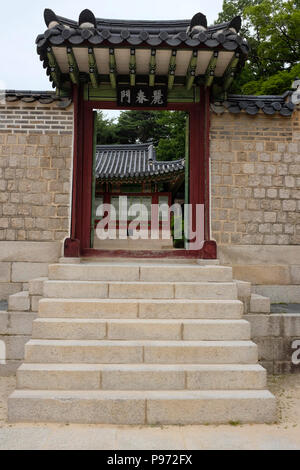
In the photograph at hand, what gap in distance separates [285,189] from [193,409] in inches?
191

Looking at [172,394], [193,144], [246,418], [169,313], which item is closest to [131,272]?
[169,313]

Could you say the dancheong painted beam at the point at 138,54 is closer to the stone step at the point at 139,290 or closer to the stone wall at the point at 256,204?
the stone wall at the point at 256,204

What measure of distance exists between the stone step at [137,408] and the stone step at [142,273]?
181 centimetres

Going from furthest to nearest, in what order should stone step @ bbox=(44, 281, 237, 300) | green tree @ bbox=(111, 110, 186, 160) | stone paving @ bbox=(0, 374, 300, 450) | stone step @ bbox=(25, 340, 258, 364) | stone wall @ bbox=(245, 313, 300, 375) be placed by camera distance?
green tree @ bbox=(111, 110, 186, 160)
stone wall @ bbox=(245, 313, 300, 375)
stone step @ bbox=(44, 281, 237, 300)
stone step @ bbox=(25, 340, 258, 364)
stone paving @ bbox=(0, 374, 300, 450)

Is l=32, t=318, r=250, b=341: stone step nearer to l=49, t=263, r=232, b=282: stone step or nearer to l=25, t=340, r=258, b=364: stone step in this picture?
l=25, t=340, r=258, b=364: stone step

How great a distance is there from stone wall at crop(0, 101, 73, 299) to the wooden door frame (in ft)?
0.66

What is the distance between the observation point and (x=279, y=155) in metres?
6.89

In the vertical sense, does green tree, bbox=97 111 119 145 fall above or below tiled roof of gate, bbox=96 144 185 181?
above

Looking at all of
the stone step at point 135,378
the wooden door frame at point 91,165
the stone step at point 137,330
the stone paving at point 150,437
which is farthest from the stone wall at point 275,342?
the wooden door frame at point 91,165

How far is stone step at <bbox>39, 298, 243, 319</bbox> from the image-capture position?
167 inches

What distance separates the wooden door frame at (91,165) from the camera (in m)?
6.51

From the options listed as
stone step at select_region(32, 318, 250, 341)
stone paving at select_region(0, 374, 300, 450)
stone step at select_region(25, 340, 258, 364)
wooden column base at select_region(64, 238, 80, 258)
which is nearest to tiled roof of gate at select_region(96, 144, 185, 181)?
wooden column base at select_region(64, 238, 80, 258)

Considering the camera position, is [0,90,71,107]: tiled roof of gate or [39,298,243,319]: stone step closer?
[39,298,243,319]: stone step
